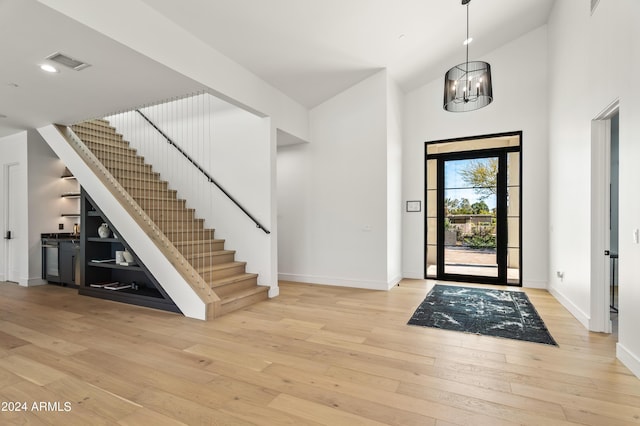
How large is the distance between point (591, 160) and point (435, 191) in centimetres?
296

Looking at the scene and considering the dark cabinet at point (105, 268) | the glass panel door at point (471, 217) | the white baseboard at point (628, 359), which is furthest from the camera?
the glass panel door at point (471, 217)

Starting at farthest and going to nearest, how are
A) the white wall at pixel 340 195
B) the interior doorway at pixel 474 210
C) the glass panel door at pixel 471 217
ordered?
1. the glass panel door at pixel 471 217
2. the interior doorway at pixel 474 210
3. the white wall at pixel 340 195

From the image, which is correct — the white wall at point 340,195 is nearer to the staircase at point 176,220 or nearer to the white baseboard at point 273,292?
the white baseboard at point 273,292

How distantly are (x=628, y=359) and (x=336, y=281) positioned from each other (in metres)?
3.85

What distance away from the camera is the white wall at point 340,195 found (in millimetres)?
5438

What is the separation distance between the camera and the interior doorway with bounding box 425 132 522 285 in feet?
19.4

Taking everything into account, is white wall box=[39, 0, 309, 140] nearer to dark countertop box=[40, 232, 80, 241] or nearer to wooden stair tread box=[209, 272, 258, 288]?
wooden stair tread box=[209, 272, 258, 288]

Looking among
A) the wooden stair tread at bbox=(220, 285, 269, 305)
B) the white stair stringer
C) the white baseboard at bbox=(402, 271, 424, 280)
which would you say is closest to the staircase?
the wooden stair tread at bbox=(220, 285, 269, 305)

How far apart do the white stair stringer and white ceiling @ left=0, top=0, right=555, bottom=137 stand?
531 mm

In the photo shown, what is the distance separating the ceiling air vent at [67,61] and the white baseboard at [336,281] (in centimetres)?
436

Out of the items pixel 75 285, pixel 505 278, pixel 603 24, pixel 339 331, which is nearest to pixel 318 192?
pixel 339 331

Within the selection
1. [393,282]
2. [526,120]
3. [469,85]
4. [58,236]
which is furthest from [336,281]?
[58,236]

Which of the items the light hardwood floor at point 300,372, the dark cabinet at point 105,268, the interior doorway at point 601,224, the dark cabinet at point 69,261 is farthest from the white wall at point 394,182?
the dark cabinet at point 69,261

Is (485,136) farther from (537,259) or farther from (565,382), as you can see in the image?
(565,382)
